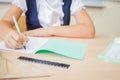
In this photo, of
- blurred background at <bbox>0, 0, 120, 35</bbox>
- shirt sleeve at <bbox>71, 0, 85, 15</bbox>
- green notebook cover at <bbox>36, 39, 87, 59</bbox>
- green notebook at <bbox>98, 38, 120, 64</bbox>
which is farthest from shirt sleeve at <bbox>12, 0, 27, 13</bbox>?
blurred background at <bbox>0, 0, 120, 35</bbox>

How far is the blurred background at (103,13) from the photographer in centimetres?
231

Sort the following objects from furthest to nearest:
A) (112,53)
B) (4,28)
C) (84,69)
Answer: (4,28) → (112,53) → (84,69)

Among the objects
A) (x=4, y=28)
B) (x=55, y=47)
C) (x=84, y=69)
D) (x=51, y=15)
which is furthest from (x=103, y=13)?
(x=84, y=69)

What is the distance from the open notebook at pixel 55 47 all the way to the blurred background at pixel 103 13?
48.6 inches

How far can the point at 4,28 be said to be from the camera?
1.20m

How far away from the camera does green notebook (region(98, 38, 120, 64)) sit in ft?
2.92

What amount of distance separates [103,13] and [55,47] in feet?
5.03

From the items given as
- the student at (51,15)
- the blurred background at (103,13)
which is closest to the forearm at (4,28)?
the student at (51,15)

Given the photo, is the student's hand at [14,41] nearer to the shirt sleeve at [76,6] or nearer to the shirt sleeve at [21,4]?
the shirt sleeve at [21,4]

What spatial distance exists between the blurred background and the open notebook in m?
1.24

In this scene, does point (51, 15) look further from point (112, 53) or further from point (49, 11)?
point (112, 53)

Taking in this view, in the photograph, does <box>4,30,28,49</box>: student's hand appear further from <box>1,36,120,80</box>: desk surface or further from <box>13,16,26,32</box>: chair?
<box>13,16,26,32</box>: chair

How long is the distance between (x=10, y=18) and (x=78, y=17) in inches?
17.0

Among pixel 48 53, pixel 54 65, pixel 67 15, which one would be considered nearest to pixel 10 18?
pixel 67 15
